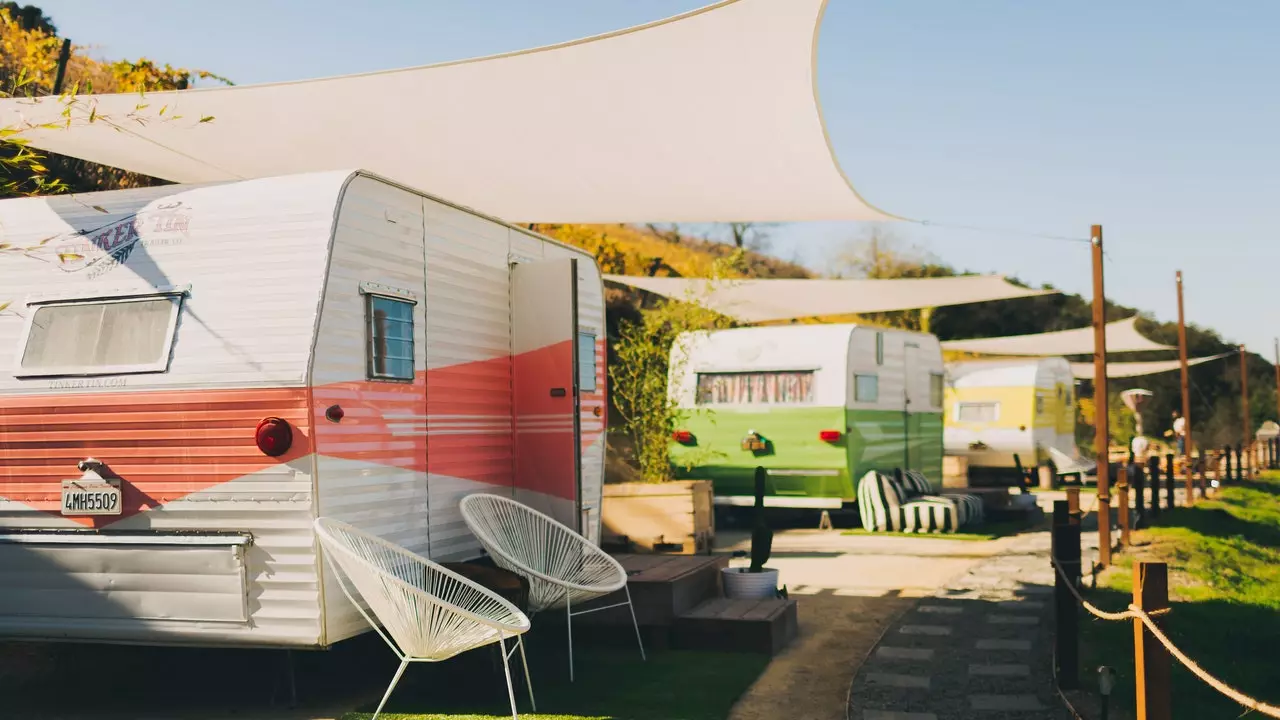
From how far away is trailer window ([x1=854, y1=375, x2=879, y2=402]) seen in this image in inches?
467

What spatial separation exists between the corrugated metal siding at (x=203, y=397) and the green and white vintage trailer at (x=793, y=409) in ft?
24.2

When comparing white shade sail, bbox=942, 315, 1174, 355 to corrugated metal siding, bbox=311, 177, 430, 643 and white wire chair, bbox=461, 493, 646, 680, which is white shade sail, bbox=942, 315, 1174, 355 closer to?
white wire chair, bbox=461, 493, 646, 680

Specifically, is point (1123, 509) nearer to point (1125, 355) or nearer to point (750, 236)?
point (1125, 355)

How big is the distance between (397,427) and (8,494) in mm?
1676

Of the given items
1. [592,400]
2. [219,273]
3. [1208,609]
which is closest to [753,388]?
[592,400]

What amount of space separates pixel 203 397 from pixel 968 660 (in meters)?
3.85

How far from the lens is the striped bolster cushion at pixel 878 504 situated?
456 inches

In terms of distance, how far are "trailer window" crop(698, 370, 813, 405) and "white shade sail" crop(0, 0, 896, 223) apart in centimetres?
459

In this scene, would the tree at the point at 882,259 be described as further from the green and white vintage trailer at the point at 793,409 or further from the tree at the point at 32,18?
the tree at the point at 32,18

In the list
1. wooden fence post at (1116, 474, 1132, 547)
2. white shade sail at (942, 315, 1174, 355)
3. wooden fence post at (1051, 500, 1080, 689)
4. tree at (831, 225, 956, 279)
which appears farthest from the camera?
tree at (831, 225, 956, 279)

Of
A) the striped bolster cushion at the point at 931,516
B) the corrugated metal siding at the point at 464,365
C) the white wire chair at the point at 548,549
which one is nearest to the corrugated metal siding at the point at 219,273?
the corrugated metal siding at the point at 464,365

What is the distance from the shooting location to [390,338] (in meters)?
5.02

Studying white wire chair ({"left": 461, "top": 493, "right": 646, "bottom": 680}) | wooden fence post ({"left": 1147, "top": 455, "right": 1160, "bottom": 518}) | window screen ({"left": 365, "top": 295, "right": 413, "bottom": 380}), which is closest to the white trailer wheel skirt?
window screen ({"left": 365, "top": 295, "right": 413, "bottom": 380})

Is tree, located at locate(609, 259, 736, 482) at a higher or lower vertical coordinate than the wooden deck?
higher
